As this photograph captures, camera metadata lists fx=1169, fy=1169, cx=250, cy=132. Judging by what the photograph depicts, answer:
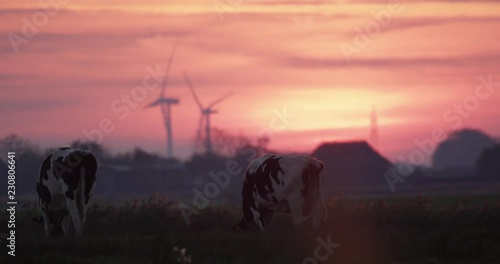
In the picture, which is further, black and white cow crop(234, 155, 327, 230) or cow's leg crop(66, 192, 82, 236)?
black and white cow crop(234, 155, 327, 230)

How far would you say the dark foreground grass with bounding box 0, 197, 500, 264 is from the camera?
70.1 feet

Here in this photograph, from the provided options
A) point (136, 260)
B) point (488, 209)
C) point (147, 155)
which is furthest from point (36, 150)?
point (136, 260)

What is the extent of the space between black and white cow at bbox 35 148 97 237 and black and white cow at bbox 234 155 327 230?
12.4ft

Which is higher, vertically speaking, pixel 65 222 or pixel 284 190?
pixel 284 190

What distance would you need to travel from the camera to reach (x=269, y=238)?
2320 centimetres

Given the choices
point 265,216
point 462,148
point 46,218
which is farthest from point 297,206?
point 462,148

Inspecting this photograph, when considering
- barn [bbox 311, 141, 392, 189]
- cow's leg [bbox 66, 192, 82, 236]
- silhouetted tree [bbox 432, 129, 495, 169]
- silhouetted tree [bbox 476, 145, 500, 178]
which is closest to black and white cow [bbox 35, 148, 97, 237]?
cow's leg [bbox 66, 192, 82, 236]

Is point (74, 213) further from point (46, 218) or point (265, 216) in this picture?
point (265, 216)

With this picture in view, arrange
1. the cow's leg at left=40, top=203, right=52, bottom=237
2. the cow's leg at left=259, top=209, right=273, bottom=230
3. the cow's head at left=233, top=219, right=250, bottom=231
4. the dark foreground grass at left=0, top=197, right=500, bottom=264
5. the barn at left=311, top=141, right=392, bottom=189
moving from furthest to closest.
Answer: the barn at left=311, top=141, right=392, bottom=189
the cow's leg at left=259, top=209, right=273, bottom=230
the cow's head at left=233, top=219, right=250, bottom=231
the cow's leg at left=40, top=203, right=52, bottom=237
the dark foreground grass at left=0, top=197, right=500, bottom=264

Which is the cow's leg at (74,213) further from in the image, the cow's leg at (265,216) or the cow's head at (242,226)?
the cow's leg at (265,216)

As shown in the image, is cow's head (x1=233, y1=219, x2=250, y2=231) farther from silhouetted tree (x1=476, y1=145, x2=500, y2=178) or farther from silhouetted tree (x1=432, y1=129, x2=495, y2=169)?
silhouetted tree (x1=432, y1=129, x2=495, y2=169)

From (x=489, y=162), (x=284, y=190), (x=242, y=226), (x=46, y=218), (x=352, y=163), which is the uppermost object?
(x=284, y=190)

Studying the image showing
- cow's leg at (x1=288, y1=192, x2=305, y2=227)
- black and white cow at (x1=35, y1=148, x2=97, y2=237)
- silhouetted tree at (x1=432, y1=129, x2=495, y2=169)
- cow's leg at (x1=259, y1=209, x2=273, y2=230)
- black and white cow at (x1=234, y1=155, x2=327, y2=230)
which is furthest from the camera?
silhouetted tree at (x1=432, y1=129, x2=495, y2=169)

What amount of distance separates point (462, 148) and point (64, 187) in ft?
553
